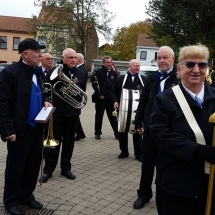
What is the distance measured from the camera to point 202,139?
2.52 m

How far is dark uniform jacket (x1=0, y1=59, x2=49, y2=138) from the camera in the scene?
3.86m

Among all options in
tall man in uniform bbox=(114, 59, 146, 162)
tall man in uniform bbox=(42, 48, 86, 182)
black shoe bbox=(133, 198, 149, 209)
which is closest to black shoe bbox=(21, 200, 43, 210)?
tall man in uniform bbox=(42, 48, 86, 182)

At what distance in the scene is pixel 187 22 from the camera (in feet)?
65.8

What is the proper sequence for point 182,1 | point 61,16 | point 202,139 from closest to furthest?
1. point 202,139
2. point 182,1
3. point 61,16

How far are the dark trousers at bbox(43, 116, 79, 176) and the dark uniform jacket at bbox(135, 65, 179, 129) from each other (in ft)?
4.06

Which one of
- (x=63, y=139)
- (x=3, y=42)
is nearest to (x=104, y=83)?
(x=63, y=139)

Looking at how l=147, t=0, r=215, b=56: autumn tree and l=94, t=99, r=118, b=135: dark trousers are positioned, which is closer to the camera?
l=94, t=99, r=118, b=135: dark trousers

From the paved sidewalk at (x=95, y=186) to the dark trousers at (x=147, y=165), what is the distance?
185 mm

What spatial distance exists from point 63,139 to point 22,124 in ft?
5.63

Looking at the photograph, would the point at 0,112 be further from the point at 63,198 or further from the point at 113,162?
the point at 113,162

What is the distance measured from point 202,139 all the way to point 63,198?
109 inches

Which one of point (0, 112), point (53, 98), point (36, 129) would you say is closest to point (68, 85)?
point (53, 98)

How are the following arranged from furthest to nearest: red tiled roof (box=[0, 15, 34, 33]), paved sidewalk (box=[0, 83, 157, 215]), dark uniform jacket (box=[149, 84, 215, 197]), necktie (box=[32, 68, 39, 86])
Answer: red tiled roof (box=[0, 15, 34, 33]) → paved sidewalk (box=[0, 83, 157, 215]) → necktie (box=[32, 68, 39, 86]) → dark uniform jacket (box=[149, 84, 215, 197])

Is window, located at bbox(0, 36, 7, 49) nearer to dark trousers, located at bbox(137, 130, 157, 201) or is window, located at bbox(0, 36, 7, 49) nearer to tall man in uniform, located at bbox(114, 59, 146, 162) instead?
tall man in uniform, located at bbox(114, 59, 146, 162)
